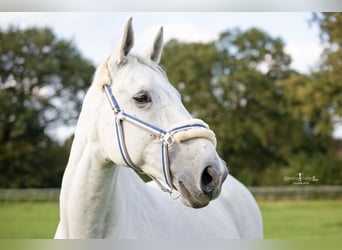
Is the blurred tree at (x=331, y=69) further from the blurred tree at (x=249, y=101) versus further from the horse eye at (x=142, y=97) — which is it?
the horse eye at (x=142, y=97)

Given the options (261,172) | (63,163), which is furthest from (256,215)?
(261,172)

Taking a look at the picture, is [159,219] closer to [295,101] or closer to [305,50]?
[305,50]

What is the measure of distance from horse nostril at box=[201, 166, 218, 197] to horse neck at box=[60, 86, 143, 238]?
0.41m

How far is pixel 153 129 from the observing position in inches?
64.2

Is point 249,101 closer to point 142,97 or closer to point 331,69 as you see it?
point 331,69

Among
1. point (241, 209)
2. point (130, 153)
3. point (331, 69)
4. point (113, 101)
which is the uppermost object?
point (331, 69)

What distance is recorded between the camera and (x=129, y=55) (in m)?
1.75

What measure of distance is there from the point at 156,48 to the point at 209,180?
58cm

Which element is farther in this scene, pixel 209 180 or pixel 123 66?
pixel 123 66

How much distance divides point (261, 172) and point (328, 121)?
213 cm

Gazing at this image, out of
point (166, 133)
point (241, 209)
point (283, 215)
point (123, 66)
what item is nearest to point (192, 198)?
point (166, 133)

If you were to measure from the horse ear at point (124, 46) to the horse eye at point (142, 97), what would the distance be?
16 centimetres

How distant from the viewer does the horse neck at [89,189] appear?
174cm

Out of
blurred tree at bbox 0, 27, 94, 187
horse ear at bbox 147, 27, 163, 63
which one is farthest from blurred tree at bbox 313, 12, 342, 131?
horse ear at bbox 147, 27, 163, 63
